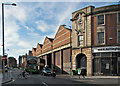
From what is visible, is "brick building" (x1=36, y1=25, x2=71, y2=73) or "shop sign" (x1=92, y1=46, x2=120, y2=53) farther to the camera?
"brick building" (x1=36, y1=25, x2=71, y2=73)

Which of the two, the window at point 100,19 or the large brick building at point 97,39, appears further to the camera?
the window at point 100,19

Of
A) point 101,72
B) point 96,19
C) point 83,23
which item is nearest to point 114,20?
point 96,19

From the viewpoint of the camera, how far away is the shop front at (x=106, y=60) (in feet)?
107

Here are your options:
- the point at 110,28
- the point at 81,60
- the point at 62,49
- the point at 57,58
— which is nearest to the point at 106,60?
the point at 110,28

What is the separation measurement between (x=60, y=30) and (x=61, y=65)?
10.7 meters

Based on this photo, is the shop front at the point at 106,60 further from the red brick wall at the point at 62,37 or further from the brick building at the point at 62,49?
the red brick wall at the point at 62,37

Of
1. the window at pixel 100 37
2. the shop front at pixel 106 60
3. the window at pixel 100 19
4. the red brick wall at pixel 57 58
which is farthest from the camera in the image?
the red brick wall at pixel 57 58

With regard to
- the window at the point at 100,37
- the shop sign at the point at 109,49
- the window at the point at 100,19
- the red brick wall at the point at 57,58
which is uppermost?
the window at the point at 100,19

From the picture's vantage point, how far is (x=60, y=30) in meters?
53.6

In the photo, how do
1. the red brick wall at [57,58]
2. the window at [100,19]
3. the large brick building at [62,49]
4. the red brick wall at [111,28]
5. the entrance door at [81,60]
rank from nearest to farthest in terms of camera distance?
the red brick wall at [111,28], the window at [100,19], the entrance door at [81,60], the large brick building at [62,49], the red brick wall at [57,58]

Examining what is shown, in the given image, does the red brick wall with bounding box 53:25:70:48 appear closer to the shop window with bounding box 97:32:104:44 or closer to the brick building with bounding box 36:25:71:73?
the brick building with bounding box 36:25:71:73

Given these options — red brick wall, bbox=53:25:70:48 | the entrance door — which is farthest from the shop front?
red brick wall, bbox=53:25:70:48

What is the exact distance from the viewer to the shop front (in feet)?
107

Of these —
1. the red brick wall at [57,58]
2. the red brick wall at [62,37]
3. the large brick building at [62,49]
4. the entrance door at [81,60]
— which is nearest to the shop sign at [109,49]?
the entrance door at [81,60]
